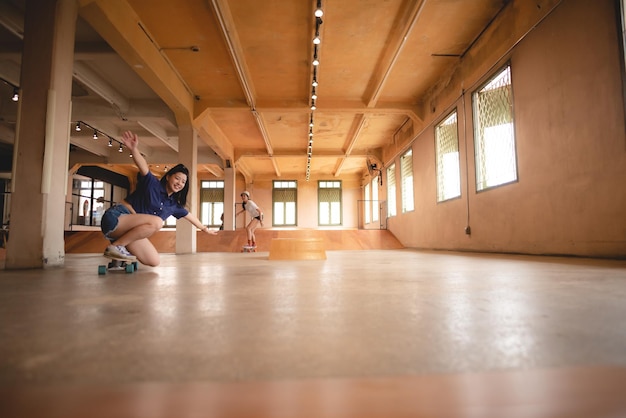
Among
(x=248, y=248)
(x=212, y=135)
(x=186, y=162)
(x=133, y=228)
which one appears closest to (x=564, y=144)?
(x=133, y=228)

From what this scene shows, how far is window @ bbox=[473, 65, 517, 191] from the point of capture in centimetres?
634

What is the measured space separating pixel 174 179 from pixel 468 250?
665 centimetres

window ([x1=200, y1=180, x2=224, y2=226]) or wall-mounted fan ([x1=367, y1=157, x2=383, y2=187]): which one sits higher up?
wall-mounted fan ([x1=367, y1=157, x2=383, y2=187])

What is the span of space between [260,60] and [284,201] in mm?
14782

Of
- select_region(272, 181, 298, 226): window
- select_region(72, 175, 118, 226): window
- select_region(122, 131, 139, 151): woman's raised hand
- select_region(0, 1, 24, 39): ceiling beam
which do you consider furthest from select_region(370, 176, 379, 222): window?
select_region(122, 131, 139, 151): woman's raised hand

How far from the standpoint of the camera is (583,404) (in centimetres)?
70

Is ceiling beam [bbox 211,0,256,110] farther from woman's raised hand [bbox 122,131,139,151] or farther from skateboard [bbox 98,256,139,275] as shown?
skateboard [bbox 98,256,139,275]

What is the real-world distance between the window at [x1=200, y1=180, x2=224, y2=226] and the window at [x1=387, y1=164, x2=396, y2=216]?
1179 cm

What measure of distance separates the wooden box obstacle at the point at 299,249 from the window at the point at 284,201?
16.8 meters

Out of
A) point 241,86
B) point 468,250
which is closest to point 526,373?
point 468,250

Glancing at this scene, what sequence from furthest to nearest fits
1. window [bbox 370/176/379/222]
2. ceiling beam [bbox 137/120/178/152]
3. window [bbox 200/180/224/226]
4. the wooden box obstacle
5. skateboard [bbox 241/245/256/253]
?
window [bbox 200/180/224/226] → window [bbox 370/176/379/222] → ceiling beam [bbox 137/120/178/152] → skateboard [bbox 241/245/256/253] → the wooden box obstacle

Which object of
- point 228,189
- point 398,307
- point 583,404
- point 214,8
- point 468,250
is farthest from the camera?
point 228,189

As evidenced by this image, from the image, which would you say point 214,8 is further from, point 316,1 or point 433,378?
point 433,378

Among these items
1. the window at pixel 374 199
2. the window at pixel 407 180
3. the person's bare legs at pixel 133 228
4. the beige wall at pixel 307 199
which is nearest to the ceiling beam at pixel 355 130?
the window at pixel 407 180
